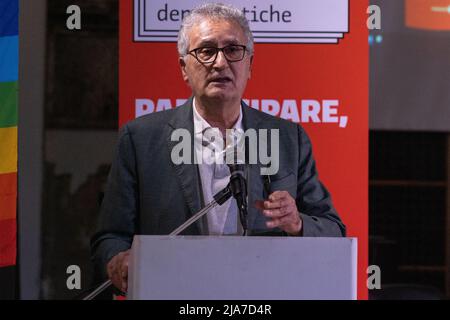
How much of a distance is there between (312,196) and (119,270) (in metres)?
0.82

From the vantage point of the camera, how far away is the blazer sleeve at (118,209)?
11.2ft

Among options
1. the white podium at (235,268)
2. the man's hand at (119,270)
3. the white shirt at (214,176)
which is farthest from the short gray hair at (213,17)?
the white podium at (235,268)

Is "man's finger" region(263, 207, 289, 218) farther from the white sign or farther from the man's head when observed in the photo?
the white sign

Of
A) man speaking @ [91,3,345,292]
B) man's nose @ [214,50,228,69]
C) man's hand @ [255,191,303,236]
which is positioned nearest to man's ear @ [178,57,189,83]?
man speaking @ [91,3,345,292]

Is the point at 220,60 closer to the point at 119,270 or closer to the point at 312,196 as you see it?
the point at 312,196

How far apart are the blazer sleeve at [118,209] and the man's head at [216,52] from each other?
36cm

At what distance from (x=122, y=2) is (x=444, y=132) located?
1.47 m

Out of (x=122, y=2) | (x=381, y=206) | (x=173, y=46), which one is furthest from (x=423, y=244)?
(x=122, y=2)

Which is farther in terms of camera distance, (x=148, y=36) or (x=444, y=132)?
(x=444, y=132)

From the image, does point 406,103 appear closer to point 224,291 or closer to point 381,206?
point 381,206

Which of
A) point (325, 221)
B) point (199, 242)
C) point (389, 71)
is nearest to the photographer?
point (199, 242)

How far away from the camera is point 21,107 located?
11.8ft

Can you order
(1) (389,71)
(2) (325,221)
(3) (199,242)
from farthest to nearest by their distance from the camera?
(1) (389,71) → (2) (325,221) → (3) (199,242)

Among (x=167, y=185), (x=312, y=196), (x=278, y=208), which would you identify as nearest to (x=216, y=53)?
(x=167, y=185)
